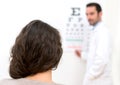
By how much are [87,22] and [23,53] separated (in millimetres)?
1696

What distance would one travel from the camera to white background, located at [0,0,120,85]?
267 centimetres

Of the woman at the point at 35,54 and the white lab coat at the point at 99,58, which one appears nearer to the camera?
the woman at the point at 35,54

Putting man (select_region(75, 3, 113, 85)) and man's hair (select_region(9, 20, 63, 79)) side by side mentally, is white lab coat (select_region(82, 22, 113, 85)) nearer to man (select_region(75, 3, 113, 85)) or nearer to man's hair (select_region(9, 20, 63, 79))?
man (select_region(75, 3, 113, 85))

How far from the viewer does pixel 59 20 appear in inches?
107

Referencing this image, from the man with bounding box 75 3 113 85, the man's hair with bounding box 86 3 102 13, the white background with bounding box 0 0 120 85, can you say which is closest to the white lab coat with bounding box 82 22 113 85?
the man with bounding box 75 3 113 85

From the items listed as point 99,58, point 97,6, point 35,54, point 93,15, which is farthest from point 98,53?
point 35,54

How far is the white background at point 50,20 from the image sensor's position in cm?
267

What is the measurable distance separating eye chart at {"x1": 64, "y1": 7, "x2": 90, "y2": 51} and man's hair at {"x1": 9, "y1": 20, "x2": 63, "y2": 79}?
1.56 m

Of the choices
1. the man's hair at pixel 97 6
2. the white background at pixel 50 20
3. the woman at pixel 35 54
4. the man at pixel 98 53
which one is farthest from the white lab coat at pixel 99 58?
the woman at pixel 35 54

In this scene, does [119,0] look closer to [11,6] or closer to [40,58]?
[11,6]

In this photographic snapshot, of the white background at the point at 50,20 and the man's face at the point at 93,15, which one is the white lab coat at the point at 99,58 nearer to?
the man's face at the point at 93,15

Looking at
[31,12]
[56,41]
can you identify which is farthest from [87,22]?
[56,41]

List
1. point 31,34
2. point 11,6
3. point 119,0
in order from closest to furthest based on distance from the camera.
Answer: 1. point 31,34
2. point 11,6
3. point 119,0

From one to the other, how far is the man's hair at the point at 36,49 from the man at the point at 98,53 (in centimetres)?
128
